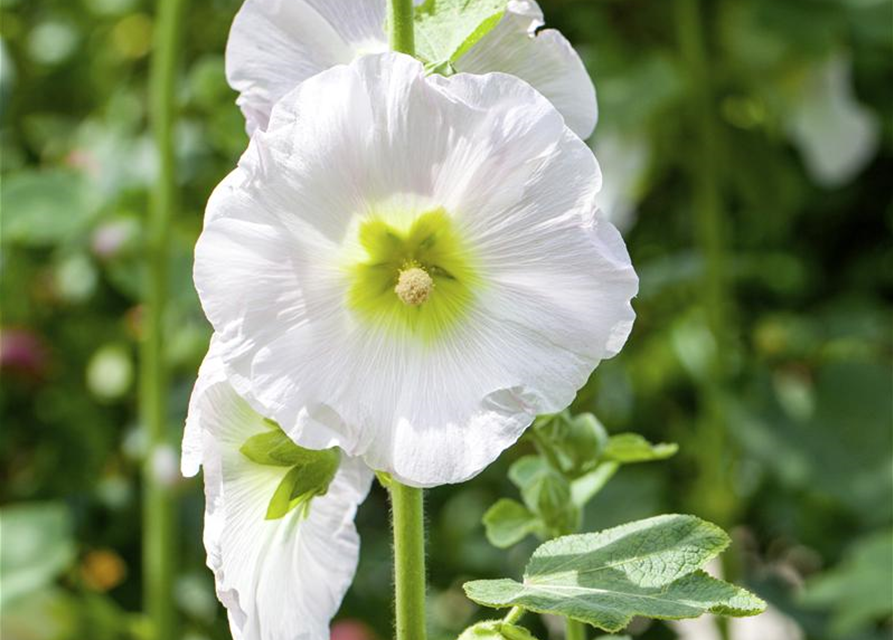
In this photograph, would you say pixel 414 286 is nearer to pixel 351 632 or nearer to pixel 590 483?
pixel 590 483

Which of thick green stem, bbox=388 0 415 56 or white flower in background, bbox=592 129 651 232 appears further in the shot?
white flower in background, bbox=592 129 651 232

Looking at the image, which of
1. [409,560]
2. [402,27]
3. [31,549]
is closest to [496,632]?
[409,560]

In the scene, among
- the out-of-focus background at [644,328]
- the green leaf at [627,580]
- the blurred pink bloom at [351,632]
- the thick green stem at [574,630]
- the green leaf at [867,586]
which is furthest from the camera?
the out-of-focus background at [644,328]

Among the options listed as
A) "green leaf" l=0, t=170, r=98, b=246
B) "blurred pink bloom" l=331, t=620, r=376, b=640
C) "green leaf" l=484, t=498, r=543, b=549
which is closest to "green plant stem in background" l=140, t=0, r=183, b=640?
"green leaf" l=0, t=170, r=98, b=246

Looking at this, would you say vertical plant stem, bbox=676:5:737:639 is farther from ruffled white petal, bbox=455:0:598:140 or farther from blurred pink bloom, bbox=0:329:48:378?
ruffled white petal, bbox=455:0:598:140

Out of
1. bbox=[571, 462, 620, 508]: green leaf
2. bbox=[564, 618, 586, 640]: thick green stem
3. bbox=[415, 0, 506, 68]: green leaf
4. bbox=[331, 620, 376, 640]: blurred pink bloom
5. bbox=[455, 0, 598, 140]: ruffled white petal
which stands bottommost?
bbox=[331, 620, 376, 640]: blurred pink bloom

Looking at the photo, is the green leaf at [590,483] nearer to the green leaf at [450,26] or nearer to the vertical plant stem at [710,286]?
the green leaf at [450,26]

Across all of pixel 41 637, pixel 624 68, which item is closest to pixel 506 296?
pixel 41 637

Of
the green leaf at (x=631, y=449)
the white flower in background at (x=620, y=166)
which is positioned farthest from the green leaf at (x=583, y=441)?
the white flower in background at (x=620, y=166)
